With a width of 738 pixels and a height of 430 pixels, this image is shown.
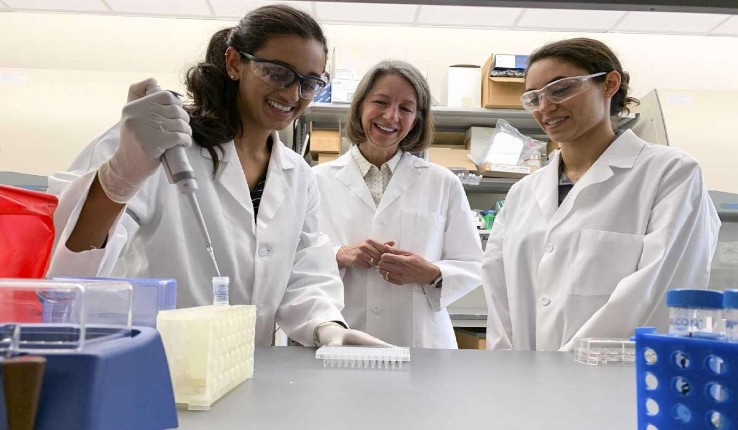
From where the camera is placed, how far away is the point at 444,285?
1904 mm

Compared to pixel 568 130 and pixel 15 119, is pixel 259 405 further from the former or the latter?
pixel 15 119

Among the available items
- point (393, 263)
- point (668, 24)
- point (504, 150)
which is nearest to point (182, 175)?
point (393, 263)

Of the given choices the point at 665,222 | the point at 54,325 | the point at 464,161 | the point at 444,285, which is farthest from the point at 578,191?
the point at 464,161

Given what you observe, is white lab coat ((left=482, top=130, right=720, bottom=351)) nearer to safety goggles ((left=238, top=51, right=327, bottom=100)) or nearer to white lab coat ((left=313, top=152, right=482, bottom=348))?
white lab coat ((left=313, top=152, right=482, bottom=348))

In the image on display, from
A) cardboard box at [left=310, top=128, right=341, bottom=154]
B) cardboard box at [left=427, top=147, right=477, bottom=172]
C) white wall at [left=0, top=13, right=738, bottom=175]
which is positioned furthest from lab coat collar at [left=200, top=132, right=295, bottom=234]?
white wall at [left=0, top=13, right=738, bottom=175]

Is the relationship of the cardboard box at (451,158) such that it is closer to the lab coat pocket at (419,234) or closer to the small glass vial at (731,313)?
the lab coat pocket at (419,234)

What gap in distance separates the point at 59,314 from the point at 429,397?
1.43 feet

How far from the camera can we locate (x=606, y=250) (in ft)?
4.91

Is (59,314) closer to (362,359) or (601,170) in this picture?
(362,359)

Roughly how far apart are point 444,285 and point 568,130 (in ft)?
2.08

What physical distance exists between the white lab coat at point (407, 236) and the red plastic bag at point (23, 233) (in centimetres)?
→ 120

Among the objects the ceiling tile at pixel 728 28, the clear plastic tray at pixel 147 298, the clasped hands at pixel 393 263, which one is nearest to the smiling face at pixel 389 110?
the clasped hands at pixel 393 263

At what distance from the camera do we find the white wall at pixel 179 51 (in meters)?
3.29

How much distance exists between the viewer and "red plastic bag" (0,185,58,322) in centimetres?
82
